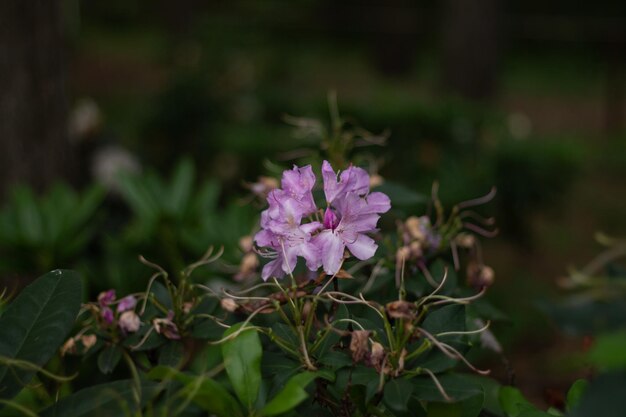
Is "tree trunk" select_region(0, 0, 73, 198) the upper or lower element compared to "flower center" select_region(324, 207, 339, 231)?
lower

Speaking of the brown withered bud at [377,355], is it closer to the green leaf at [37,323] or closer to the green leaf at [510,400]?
the green leaf at [510,400]

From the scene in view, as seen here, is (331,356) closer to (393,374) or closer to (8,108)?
(393,374)

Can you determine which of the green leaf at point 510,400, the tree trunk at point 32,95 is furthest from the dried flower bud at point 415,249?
the tree trunk at point 32,95

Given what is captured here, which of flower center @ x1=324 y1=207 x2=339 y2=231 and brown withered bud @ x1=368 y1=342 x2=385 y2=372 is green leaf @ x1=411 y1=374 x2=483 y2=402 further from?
flower center @ x1=324 y1=207 x2=339 y2=231

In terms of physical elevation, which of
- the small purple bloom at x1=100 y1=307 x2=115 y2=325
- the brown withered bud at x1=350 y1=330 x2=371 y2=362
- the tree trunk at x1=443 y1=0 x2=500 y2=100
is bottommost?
the tree trunk at x1=443 y1=0 x2=500 y2=100

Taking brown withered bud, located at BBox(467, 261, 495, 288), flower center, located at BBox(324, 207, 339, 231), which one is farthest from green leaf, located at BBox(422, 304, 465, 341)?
brown withered bud, located at BBox(467, 261, 495, 288)

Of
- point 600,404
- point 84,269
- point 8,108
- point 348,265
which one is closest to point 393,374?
point 600,404

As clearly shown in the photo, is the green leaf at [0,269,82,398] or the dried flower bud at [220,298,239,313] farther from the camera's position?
the dried flower bud at [220,298,239,313]

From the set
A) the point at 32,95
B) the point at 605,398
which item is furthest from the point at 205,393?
the point at 32,95
